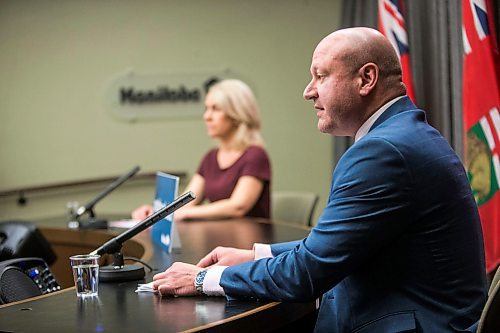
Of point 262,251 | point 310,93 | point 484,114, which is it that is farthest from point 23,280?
point 484,114

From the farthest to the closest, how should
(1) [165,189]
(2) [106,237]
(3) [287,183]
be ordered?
1. (3) [287,183]
2. (2) [106,237]
3. (1) [165,189]

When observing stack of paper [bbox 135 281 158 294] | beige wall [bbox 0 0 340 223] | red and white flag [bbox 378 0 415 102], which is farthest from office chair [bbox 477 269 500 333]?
beige wall [bbox 0 0 340 223]

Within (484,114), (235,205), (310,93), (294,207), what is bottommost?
(294,207)

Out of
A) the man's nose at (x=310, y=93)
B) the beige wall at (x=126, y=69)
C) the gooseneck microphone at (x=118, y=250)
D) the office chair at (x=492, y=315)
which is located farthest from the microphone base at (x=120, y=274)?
the beige wall at (x=126, y=69)

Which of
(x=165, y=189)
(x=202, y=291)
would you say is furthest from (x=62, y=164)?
(x=202, y=291)

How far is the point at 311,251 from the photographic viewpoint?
1.90 m

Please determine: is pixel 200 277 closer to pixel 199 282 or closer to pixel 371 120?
pixel 199 282

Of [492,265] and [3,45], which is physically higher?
[3,45]

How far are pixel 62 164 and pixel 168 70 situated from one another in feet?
3.24

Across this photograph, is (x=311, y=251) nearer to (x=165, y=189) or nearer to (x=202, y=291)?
(x=202, y=291)

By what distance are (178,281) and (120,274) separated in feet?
1.01

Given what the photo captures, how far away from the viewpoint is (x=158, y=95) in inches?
237

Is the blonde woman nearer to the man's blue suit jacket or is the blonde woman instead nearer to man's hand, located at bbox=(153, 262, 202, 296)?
man's hand, located at bbox=(153, 262, 202, 296)

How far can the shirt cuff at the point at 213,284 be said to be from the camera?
2.06 m
